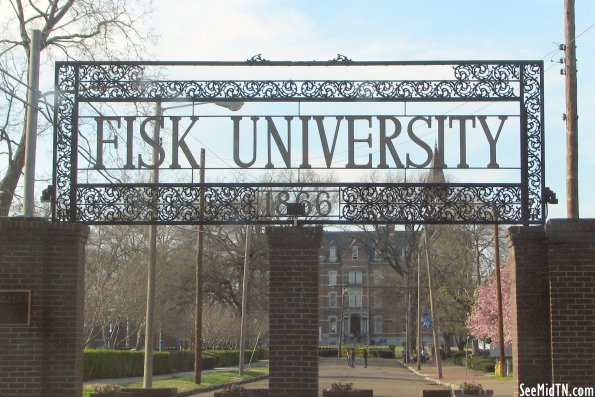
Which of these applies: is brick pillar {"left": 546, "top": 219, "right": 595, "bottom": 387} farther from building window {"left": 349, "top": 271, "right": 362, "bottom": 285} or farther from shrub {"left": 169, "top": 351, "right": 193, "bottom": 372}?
building window {"left": 349, "top": 271, "right": 362, "bottom": 285}

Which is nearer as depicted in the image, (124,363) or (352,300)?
(124,363)

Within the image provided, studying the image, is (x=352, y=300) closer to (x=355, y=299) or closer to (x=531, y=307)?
(x=355, y=299)

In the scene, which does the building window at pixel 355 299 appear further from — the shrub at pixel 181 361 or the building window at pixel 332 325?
the shrub at pixel 181 361

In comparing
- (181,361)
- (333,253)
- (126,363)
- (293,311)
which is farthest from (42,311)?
(333,253)

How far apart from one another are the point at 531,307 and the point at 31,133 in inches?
316

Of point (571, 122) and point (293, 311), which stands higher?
point (571, 122)

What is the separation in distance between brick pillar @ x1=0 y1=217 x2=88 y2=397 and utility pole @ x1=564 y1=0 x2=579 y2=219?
37.1 ft

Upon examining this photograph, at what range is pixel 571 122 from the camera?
19141 millimetres

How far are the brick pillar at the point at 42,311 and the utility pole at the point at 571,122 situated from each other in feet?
37.1

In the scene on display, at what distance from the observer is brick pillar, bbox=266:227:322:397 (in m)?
12.1

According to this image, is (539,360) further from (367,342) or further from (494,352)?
(367,342)

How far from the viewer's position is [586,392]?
1187 cm

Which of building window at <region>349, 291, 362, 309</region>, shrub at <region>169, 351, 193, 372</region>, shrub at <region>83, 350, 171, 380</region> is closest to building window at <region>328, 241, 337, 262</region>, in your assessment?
building window at <region>349, 291, 362, 309</region>

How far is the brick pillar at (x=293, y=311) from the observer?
12102 millimetres
